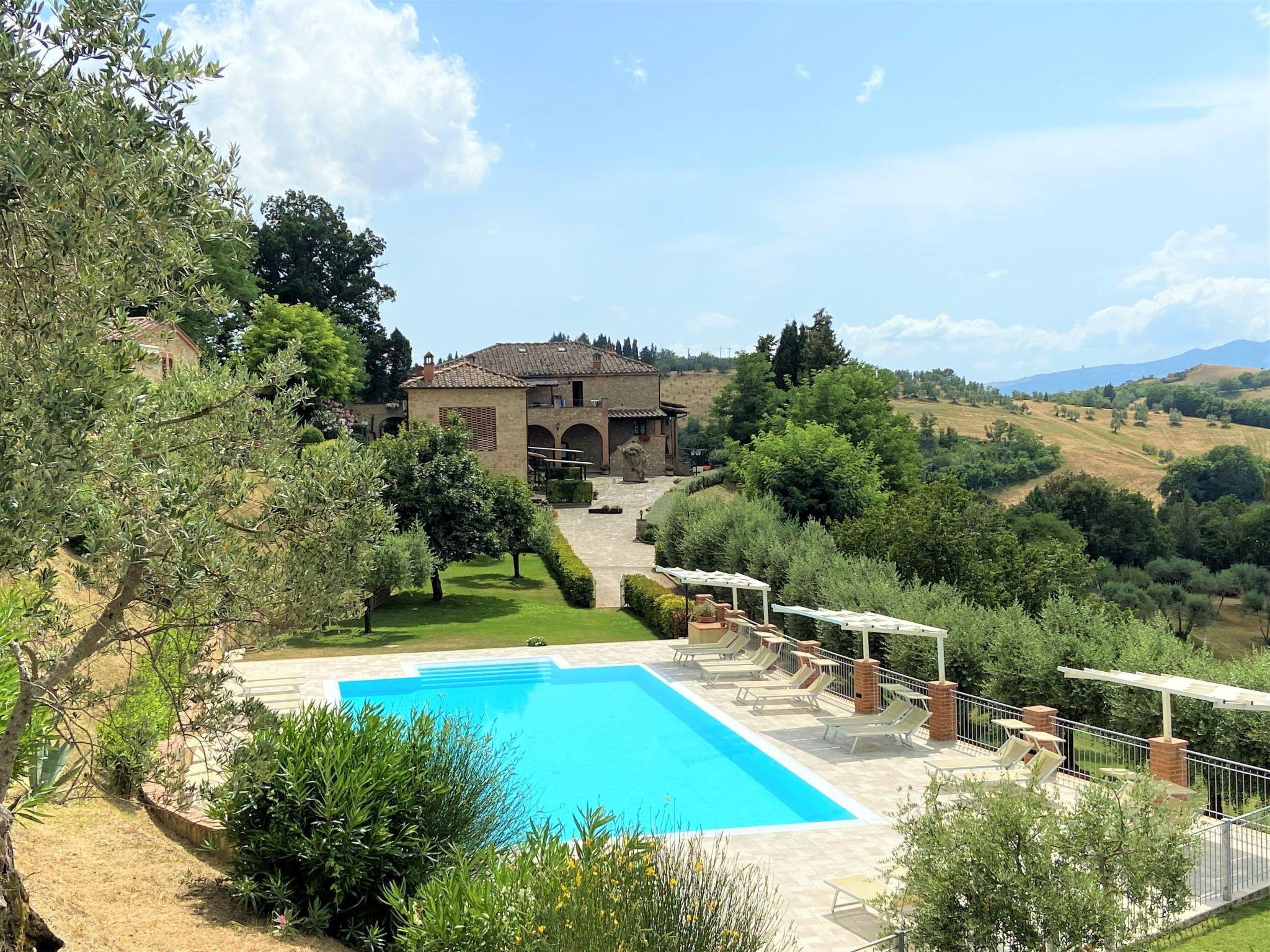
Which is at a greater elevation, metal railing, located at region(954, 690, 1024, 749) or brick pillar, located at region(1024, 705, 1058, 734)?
brick pillar, located at region(1024, 705, 1058, 734)

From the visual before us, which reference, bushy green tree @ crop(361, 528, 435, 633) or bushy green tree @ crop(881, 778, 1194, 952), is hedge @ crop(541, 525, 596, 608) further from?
bushy green tree @ crop(881, 778, 1194, 952)

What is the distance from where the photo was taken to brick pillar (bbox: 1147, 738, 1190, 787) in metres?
12.6

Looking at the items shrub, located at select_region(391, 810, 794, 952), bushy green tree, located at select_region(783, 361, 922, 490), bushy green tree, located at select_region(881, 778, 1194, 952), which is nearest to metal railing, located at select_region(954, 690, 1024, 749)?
bushy green tree, located at select_region(881, 778, 1194, 952)

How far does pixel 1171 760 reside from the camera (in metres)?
12.6

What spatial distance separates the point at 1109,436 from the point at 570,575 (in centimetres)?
9389

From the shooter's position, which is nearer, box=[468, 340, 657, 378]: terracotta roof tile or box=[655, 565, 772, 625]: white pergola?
box=[655, 565, 772, 625]: white pergola

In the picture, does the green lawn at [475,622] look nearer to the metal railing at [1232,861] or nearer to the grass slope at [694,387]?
the metal railing at [1232,861]

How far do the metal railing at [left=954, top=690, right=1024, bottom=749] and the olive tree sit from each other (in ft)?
41.1

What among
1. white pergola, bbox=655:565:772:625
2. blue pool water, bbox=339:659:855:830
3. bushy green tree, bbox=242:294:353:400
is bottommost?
blue pool water, bbox=339:659:855:830

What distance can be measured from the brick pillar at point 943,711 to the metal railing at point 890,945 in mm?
9504

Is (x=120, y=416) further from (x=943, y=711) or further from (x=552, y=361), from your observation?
(x=552, y=361)

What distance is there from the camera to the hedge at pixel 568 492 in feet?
181

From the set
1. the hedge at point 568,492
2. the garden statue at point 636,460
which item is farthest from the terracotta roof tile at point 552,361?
the hedge at point 568,492

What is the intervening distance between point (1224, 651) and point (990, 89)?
4465 cm
